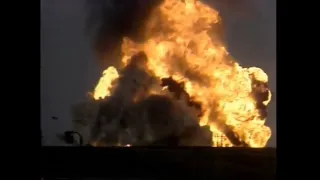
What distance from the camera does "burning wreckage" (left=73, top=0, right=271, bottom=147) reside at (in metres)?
4.32

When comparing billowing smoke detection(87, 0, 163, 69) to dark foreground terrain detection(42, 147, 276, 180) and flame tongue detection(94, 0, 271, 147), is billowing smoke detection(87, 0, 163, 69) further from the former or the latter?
dark foreground terrain detection(42, 147, 276, 180)

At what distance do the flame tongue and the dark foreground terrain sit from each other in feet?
0.51

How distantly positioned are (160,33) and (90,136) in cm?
113

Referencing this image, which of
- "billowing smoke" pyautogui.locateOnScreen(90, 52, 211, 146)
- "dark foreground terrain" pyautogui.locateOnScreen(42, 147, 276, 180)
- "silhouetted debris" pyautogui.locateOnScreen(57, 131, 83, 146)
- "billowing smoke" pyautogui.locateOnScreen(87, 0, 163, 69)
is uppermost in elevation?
"billowing smoke" pyautogui.locateOnScreen(87, 0, 163, 69)

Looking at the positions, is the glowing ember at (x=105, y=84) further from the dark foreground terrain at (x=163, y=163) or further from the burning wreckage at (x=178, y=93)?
the dark foreground terrain at (x=163, y=163)

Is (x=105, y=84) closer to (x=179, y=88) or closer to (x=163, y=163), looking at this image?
(x=179, y=88)

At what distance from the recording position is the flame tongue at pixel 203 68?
4.35 metres

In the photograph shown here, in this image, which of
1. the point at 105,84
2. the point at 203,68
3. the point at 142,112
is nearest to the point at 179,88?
the point at 203,68

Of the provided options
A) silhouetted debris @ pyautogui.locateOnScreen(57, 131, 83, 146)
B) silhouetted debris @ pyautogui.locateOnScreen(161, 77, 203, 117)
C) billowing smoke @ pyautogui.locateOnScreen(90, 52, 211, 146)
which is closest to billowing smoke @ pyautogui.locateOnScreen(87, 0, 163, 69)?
billowing smoke @ pyautogui.locateOnScreen(90, 52, 211, 146)
